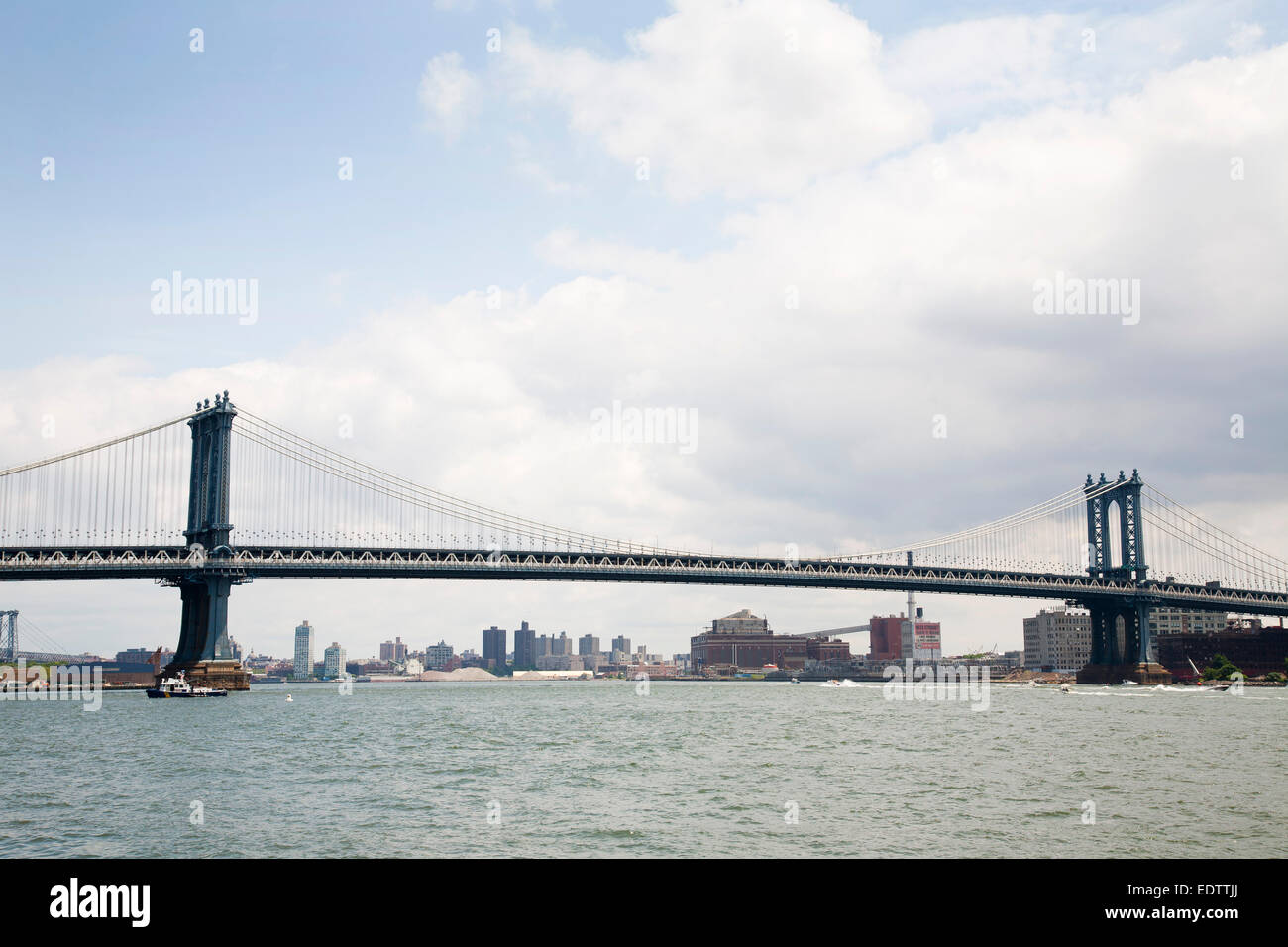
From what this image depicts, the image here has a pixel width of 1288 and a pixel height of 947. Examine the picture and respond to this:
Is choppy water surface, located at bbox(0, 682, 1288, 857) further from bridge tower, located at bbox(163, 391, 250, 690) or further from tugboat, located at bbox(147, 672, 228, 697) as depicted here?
bridge tower, located at bbox(163, 391, 250, 690)

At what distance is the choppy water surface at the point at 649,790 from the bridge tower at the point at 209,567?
41769 mm

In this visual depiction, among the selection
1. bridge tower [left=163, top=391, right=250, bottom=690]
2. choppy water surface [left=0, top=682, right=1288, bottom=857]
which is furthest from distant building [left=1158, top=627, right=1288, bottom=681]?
bridge tower [left=163, top=391, right=250, bottom=690]

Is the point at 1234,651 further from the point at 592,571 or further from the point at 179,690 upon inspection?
the point at 179,690

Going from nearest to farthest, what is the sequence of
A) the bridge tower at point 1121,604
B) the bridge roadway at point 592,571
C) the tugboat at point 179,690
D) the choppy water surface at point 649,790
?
1. the choppy water surface at point 649,790
2. the tugboat at point 179,690
3. the bridge roadway at point 592,571
4. the bridge tower at point 1121,604

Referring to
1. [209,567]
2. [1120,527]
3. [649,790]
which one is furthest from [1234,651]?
[649,790]

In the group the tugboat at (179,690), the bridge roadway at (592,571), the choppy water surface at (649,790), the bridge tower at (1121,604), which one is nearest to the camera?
the choppy water surface at (649,790)

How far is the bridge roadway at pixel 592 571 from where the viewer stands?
9731 cm

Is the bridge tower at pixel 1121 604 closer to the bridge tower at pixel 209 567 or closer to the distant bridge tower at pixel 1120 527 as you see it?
the distant bridge tower at pixel 1120 527

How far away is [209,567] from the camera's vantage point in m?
97.2

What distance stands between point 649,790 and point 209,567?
258ft

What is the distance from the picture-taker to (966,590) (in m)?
128

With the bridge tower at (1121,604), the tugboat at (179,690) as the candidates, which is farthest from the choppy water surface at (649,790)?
the bridge tower at (1121,604)
